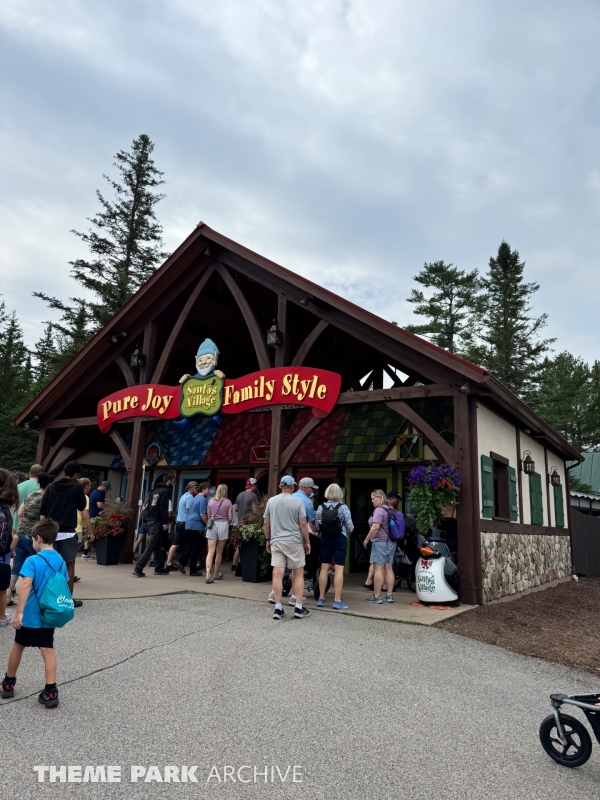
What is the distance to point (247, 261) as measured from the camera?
11.7 metres

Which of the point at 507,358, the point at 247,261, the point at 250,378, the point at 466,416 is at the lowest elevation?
the point at 466,416

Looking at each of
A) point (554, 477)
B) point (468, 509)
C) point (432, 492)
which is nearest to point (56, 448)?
point (432, 492)

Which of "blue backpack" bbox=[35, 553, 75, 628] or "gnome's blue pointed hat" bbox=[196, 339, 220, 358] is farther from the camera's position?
"gnome's blue pointed hat" bbox=[196, 339, 220, 358]

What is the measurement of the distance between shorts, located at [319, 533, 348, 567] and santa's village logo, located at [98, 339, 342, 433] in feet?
9.28

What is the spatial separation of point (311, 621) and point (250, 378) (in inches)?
207

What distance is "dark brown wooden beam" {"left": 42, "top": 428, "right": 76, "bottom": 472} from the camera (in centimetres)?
1371

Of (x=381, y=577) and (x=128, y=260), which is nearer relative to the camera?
(x=381, y=577)

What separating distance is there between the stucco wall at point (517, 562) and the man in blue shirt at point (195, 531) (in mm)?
4754

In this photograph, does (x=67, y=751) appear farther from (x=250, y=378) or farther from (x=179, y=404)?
(x=179, y=404)

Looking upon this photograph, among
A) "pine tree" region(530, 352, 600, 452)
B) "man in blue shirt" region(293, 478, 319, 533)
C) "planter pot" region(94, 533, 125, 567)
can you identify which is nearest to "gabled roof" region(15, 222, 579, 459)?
"man in blue shirt" region(293, 478, 319, 533)

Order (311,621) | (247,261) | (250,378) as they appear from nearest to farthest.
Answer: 1. (311,621)
2. (250,378)
3. (247,261)

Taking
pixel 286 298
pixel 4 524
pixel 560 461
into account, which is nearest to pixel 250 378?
pixel 286 298

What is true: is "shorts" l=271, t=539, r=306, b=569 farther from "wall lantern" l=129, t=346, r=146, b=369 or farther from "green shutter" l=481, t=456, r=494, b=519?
"wall lantern" l=129, t=346, r=146, b=369

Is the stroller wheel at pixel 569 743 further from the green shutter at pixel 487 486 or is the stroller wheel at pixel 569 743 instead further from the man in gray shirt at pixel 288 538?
the green shutter at pixel 487 486
